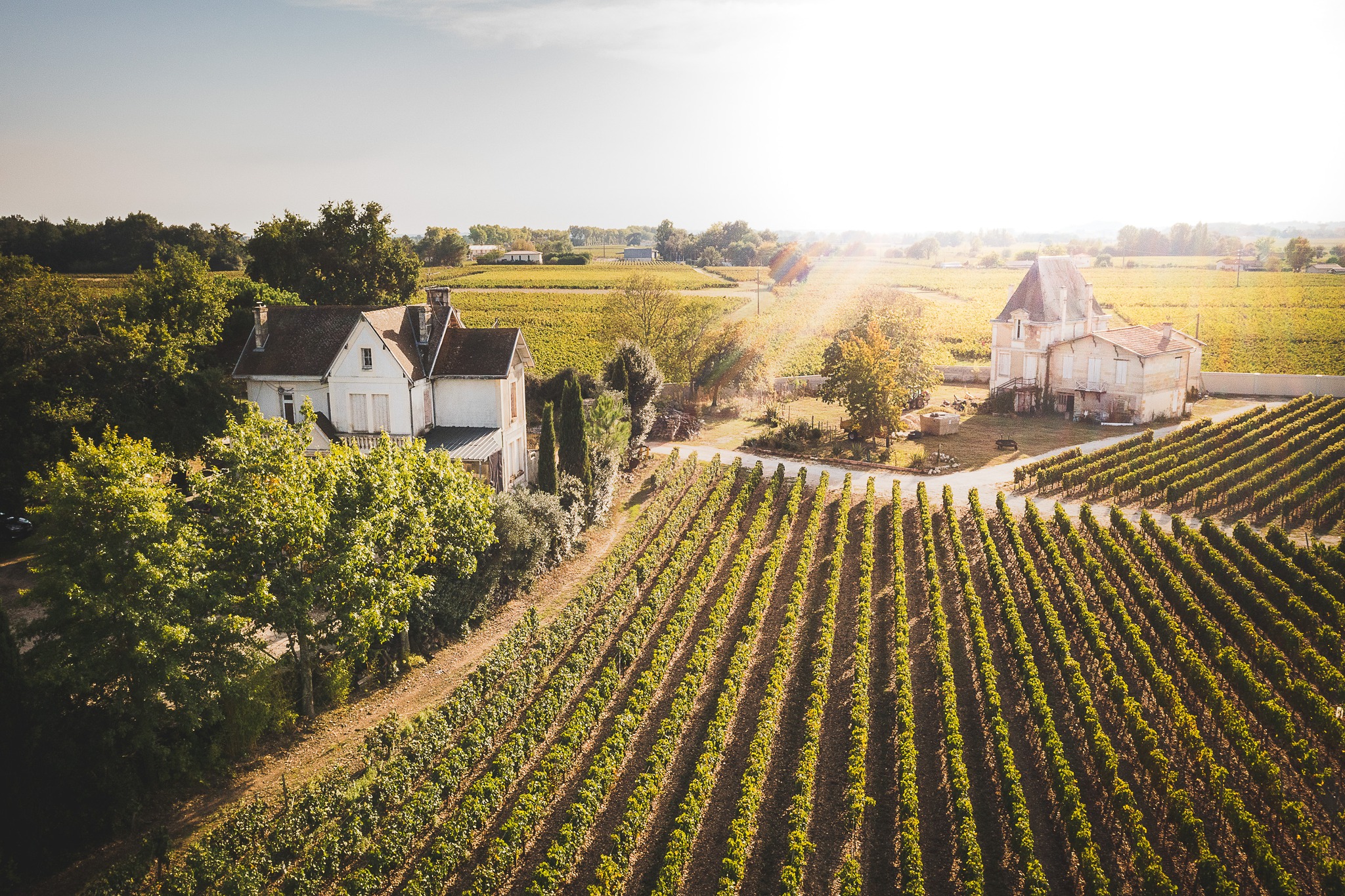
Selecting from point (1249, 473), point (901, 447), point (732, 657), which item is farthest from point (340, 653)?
point (1249, 473)

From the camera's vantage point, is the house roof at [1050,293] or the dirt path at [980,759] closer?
the dirt path at [980,759]

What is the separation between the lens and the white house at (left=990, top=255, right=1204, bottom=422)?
5556cm

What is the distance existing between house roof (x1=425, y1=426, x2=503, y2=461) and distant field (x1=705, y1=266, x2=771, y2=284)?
89.6 metres

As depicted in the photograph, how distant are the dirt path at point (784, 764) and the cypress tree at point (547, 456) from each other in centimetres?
1152

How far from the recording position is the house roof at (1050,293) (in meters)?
59.7

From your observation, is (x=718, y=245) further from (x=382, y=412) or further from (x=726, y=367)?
(x=382, y=412)

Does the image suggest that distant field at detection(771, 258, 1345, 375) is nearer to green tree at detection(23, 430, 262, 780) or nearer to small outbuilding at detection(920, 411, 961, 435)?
small outbuilding at detection(920, 411, 961, 435)

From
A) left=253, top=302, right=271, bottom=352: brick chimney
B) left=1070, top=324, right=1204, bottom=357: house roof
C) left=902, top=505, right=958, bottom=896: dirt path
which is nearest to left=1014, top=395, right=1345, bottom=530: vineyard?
left=1070, top=324, right=1204, bottom=357: house roof

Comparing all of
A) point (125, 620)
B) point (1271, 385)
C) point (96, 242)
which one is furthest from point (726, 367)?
point (96, 242)

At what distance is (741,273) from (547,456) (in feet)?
350

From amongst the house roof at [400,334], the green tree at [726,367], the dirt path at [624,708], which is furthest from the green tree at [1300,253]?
the house roof at [400,334]

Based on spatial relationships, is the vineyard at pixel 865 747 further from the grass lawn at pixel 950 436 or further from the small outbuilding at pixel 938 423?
the small outbuilding at pixel 938 423

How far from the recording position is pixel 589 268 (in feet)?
399

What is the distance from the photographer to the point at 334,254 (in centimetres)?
5778
